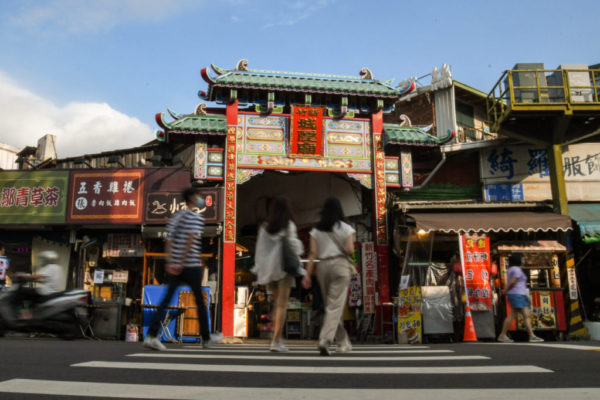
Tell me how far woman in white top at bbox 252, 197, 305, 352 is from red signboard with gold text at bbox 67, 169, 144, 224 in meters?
9.51

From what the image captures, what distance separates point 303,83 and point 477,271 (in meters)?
7.56

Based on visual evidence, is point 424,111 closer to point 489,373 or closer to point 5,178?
point 5,178

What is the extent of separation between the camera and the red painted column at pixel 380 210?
50.4 feet

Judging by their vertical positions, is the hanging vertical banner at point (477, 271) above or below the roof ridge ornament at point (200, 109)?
below

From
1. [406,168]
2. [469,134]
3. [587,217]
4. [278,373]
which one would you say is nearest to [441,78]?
[469,134]

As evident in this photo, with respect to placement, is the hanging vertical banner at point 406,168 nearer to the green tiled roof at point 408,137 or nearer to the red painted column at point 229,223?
the green tiled roof at point 408,137

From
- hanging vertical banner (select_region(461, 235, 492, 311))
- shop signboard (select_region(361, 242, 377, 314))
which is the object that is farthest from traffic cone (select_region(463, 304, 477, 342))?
shop signboard (select_region(361, 242, 377, 314))

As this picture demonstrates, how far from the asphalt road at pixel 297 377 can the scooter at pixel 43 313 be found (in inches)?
167

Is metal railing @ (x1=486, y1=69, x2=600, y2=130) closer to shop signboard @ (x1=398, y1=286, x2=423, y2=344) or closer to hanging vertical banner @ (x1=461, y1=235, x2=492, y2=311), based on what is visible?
hanging vertical banner @ (x1=461, y1=235, x2=492, y2=311)

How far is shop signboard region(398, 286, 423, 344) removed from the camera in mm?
12227

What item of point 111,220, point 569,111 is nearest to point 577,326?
point 569,111

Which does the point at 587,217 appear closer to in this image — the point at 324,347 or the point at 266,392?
the point at 324,347

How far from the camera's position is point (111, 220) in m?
15.2

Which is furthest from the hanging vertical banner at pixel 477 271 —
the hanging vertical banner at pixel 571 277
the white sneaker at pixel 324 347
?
the white sneaker at pixel 324 347
